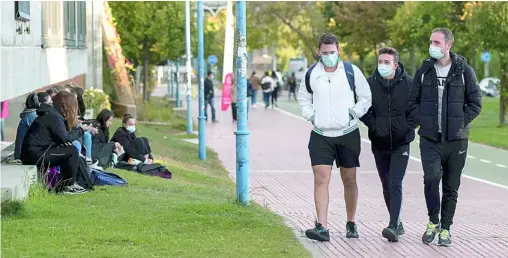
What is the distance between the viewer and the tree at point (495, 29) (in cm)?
3139

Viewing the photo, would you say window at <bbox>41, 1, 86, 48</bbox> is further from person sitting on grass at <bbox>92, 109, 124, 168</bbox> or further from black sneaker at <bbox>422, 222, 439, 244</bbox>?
black sneaker at <bbox>422, 222, 439, 244</bbox>

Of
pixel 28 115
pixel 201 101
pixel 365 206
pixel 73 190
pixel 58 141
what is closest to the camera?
pixel 73 190

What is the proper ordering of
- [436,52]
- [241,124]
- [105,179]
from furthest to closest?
[105,179] < [241,124] < [436,52]

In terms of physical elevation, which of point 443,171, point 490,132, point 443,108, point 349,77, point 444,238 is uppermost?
point 349,77

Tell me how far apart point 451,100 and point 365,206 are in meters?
5.09

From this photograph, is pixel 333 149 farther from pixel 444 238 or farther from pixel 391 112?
pixel 444 238

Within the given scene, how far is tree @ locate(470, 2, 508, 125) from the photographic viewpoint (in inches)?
1236

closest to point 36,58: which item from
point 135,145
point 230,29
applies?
point 135,145

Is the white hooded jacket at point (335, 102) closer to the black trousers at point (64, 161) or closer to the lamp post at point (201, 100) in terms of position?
the black trousers at point (64, 161)

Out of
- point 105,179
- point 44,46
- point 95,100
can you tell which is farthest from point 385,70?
point 95,100

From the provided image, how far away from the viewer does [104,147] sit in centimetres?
1620

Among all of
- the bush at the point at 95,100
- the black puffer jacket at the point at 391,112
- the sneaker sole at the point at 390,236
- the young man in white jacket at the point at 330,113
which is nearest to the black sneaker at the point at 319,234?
the young man in white jacket at the point at 330,113

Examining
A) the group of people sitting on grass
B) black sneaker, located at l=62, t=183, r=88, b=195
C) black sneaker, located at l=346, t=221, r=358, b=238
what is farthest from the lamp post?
black sneaker, located at l=346, t=221, r=358, b=238

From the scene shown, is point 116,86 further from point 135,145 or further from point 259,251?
point 259,251
